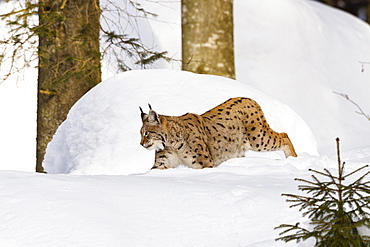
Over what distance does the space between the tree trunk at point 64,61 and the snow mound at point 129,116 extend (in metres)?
0.81

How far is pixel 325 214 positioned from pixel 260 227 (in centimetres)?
32

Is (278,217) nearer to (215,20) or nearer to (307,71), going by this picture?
(215,20)

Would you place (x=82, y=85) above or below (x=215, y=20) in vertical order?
below

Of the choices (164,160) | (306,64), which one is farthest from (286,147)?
(306,64)

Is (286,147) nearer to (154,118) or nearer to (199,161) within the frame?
(199,161)

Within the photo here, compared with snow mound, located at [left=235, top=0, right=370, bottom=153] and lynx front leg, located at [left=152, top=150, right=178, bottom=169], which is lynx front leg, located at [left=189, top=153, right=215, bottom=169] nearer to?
lynx front leg, located at [left=152, top=150, right=178, bottom=169]

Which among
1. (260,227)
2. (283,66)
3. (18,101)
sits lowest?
(260,227)

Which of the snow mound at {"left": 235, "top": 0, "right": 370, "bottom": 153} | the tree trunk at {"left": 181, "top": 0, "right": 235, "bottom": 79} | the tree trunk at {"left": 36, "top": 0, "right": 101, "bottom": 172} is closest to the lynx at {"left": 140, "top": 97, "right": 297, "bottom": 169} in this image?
the tree trunk at {"left": 36, "top": 0, "right": 101, "bottom": 172}

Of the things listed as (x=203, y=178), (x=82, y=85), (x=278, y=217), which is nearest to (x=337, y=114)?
(x=82, y=85)

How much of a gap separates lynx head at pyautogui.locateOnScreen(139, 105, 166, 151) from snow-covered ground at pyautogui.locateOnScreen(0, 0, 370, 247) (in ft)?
2.39

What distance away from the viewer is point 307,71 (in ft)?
35.1

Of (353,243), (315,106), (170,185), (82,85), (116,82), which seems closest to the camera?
(353,243)

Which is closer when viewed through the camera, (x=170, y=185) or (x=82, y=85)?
(x=170, y=185)

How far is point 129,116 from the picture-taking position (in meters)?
6.25
